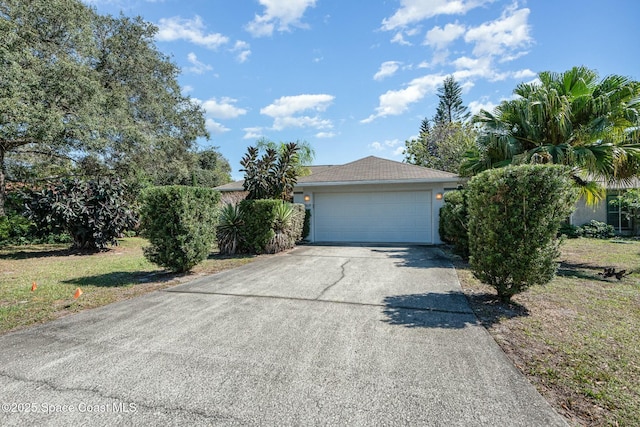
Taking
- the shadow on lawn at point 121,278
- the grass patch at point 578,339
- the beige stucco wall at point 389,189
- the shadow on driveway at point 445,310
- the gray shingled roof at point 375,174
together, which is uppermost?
the gray shingled roof at point 375,174

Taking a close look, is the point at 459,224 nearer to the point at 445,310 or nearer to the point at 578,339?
the point at 445,310

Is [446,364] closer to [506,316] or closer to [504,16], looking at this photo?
[506,316]

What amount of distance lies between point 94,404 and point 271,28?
11393mm

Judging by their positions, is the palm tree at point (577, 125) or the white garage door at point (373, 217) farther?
the white garage door at point (373, 217)

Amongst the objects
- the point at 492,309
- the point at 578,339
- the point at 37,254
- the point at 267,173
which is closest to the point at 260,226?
the point at 267,173

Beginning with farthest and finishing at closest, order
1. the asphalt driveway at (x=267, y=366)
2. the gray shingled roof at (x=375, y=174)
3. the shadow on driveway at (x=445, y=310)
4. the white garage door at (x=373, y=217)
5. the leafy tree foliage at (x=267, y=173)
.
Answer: the white garage door at (x=373, y=217)
the gray shingled roof at (x=375, y=174)
the leafy tree foliage at (x=267, y=173)
the shadow on driveway at (x=445, y=310)
the asphalt driveway at (x=267, y=366)

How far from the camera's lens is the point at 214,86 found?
52.4ft

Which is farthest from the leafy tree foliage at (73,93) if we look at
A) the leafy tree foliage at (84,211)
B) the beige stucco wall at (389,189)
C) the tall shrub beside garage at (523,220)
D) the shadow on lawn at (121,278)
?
the tall shrub beside garage at (523,220)

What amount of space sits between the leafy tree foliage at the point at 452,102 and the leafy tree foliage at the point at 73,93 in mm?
28972

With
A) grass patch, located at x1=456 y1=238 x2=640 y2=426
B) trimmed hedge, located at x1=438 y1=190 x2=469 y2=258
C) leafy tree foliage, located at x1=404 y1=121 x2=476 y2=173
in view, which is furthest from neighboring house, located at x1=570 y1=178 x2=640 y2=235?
grass patch, located at x1=456 y1=238 x2=640 y2=426

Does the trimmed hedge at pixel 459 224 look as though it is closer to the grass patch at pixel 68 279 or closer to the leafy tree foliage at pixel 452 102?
the grass patch at pixel 68 279

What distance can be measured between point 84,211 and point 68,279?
4243mm

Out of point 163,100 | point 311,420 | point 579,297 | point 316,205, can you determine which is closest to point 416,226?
point 316,205

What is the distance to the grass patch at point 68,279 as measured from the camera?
14.0ft
